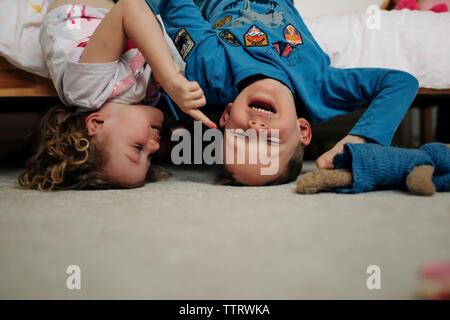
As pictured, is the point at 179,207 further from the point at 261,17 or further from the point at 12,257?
the point at 261,17

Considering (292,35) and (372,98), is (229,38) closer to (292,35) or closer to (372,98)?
(292,35)

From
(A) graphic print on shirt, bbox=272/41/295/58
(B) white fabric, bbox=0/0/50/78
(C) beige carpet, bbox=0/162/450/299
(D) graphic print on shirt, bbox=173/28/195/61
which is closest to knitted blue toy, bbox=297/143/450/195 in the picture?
(C) beige carpet, bbox=0/162/450/299

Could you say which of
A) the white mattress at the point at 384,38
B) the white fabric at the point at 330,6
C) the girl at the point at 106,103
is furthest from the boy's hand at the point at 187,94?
the white fabric at the point at 330,6

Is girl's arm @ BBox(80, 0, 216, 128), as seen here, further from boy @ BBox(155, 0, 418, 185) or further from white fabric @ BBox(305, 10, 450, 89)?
white fabric @ BBox(305, 10, 450, 89)

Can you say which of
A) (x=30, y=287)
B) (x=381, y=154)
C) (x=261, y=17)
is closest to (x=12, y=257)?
(x=30, y=287)

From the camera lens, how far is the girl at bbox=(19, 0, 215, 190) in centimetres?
93

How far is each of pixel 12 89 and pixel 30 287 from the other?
2.76ft

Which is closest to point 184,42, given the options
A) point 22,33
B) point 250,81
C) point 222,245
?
point 250,81

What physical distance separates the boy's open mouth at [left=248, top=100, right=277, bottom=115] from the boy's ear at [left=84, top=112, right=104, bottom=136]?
0.36 metres

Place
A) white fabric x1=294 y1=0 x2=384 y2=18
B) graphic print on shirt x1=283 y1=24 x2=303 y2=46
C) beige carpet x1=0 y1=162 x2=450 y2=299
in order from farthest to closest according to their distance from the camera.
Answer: white fabric x1=294 y1=0 x2=384 y2=18 → graphic print on shirt x1=283 y1=24 x2=303 y2=46 → beige carpet x1=0 y1=162 x2=450 y2=299

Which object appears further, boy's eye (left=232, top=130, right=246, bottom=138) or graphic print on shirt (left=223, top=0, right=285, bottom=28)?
graphic print on shirt (left=223, top=0, right=285, bottom=28)

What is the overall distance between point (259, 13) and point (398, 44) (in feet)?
1.44

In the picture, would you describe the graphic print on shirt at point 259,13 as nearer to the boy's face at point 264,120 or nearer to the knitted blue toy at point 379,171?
the boy's face at point 264,120

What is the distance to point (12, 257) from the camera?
0.52 metres
